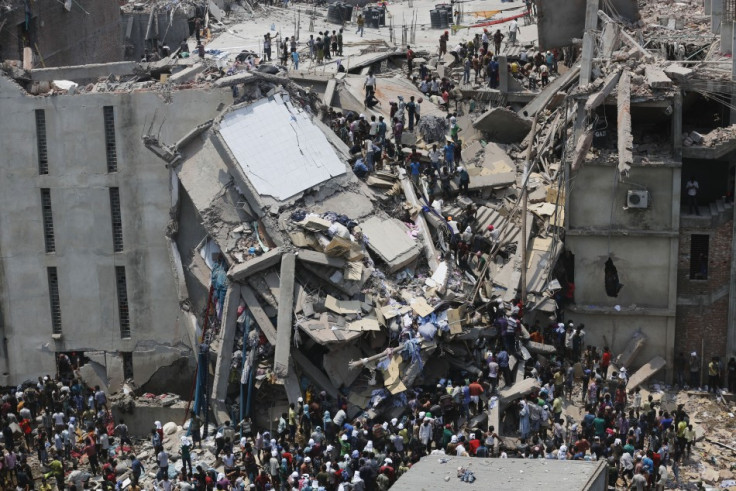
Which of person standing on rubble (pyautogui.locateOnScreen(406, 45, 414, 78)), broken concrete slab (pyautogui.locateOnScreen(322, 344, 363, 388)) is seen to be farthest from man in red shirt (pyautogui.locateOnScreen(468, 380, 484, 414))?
person standing on rubble (pyautogui.locateOnScreen(406, 45, 414, 78))

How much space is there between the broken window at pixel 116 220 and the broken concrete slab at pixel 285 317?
673 centimetres

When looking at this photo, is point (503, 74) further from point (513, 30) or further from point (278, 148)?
point (278, 148)

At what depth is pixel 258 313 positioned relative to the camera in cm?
3894

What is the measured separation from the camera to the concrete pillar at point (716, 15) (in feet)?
147

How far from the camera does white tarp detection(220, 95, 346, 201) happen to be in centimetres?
4088

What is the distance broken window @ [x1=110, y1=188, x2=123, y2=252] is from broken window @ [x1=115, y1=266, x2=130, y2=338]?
62cm

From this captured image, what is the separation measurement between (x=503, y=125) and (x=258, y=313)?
1020 centimetres

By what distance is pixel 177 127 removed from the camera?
4331 cm

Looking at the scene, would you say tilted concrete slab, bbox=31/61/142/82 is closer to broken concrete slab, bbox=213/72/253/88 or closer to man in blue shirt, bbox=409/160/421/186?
broken concrete slab, bbox=213/72/253/88

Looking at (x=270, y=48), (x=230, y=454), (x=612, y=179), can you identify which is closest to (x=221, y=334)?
(x=230, y=454)

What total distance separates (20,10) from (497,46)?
14.7 m

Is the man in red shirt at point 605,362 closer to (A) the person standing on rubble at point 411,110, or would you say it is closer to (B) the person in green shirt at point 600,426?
(B) the person in green shirt at point 600,426

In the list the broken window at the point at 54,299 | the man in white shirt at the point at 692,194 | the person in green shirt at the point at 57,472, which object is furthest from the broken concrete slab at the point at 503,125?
the person in green shirt at the point at 57,472

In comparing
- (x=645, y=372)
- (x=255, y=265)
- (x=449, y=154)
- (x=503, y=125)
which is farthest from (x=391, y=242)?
(x=645, y=372)
